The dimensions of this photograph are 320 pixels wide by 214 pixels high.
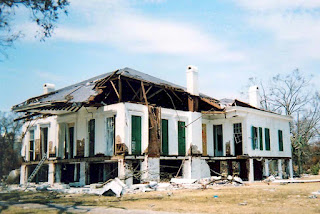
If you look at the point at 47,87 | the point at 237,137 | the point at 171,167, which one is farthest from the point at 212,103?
the point at 47,87

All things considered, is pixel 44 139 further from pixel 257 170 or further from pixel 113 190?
pixel 257 170

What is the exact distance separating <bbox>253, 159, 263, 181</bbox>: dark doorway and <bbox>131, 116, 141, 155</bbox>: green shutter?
37.2 feet

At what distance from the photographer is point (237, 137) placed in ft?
84.7

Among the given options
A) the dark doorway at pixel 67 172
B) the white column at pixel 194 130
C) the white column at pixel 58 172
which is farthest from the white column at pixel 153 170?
the white column at pixel 58 172

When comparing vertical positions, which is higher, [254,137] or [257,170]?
[254,137]

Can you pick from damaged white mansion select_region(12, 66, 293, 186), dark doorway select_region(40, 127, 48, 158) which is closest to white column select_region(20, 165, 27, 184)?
damaged white mansion select_region(12, 66, 293, 186)

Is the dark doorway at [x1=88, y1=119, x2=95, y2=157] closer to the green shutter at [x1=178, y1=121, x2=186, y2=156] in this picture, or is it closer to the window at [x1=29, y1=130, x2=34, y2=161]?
the green shutter at [x1=178, y1=121, x2=186, y2=156]

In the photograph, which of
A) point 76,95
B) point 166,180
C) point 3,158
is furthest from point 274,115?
point 3,158

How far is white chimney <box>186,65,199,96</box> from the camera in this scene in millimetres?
25000

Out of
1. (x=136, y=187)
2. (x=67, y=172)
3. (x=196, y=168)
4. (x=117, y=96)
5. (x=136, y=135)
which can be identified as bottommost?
(x=136, y=187)

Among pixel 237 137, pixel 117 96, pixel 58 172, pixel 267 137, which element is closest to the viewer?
pixel 117 96

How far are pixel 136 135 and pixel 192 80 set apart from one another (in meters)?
6.82

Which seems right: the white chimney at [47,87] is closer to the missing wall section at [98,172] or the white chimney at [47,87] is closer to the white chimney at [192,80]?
the missing wall section at [98,172]

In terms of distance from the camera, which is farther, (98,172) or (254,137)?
(254,137)
